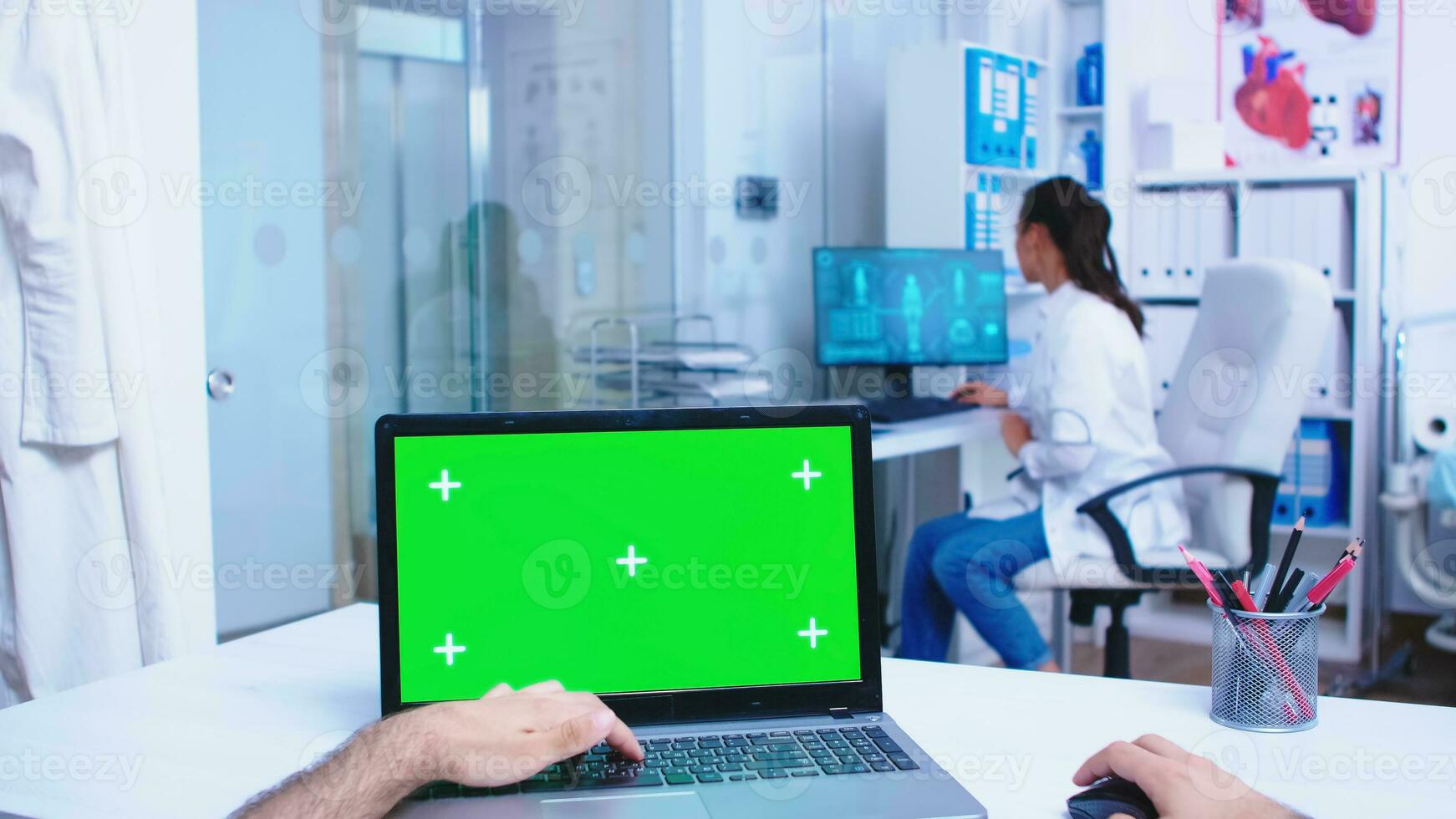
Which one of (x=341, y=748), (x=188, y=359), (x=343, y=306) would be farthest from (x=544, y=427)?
(x=343, y=306)

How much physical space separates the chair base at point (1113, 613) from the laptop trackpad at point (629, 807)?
1990 mm

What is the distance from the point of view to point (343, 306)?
2740 millimetres

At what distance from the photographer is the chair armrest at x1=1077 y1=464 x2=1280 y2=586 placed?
2732 mm

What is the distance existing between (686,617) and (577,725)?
182mm

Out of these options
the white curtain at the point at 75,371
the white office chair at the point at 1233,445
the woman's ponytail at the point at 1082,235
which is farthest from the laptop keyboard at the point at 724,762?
the woman's ponytail at the point at 1082,235

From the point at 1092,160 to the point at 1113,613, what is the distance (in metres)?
1.91

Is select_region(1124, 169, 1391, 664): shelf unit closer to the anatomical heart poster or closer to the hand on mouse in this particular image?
the anatomical heart poster

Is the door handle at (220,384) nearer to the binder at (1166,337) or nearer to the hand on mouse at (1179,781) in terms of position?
the hand on mouse at (1179,781)

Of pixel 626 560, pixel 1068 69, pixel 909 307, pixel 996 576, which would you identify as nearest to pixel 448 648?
pixel 626 560

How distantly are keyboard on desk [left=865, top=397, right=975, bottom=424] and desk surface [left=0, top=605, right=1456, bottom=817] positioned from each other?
6.08ft

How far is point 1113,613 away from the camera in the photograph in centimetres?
293

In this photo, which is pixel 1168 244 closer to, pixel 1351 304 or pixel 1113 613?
pixel 1351 304

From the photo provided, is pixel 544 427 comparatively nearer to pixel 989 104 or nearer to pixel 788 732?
pixel 788 732

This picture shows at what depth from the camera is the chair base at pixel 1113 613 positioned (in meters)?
2.85
